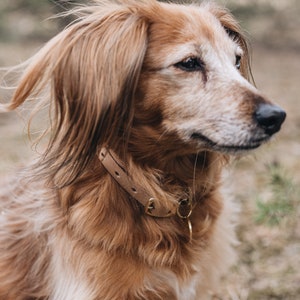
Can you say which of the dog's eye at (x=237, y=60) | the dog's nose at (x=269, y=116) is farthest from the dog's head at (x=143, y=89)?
the dog's eye at (x=237, y=60)

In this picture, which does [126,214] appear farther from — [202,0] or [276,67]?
[276,67]

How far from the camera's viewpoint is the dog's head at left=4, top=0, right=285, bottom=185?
2.73 metres

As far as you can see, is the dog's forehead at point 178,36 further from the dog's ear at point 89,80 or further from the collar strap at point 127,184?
the collar strap at point 127,184

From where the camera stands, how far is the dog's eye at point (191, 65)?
2.81 meters

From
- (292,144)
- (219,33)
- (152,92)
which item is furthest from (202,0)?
(292,144)

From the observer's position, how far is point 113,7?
293cm

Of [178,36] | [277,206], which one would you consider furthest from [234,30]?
[277,206]

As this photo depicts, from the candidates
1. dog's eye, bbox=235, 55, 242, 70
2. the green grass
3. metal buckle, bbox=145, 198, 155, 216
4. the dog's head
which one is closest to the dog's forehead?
the dog's head

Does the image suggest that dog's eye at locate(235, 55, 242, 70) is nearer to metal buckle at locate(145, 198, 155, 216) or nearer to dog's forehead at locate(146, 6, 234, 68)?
dog's forehead at locate(146, 6, 234, 68)

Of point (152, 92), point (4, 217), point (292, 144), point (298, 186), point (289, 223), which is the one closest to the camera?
point (152, 92)

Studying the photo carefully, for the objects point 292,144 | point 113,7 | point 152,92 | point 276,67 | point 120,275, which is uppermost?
point 113,7

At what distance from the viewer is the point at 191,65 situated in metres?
2.84

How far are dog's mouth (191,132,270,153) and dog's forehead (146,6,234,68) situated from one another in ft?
1.25

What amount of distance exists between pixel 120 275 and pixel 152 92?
91 cm
